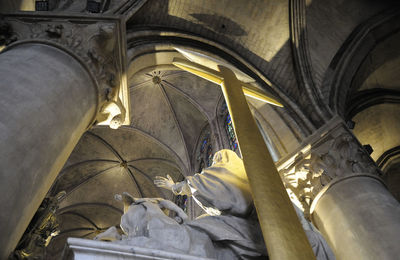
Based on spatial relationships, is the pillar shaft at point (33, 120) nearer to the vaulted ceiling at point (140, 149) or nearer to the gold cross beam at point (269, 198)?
the gold cross beam at point (269, 198)

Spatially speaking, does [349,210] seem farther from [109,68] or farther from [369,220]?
[109,68]

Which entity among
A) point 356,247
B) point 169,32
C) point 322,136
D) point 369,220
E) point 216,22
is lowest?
point 356,247

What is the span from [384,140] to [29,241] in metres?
8.21

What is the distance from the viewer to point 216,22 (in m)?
6.53

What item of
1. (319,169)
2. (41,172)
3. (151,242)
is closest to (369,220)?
(319,169)

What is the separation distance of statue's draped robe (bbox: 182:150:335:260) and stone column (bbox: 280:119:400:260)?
6.68ft

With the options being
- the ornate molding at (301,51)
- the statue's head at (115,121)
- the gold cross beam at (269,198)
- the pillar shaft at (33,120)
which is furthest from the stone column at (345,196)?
the pillar shaft at (33,120)

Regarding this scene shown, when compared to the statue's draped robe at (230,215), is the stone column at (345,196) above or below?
above

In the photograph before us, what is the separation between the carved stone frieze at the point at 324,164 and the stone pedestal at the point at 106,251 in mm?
3549

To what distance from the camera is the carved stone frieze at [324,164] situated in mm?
4242

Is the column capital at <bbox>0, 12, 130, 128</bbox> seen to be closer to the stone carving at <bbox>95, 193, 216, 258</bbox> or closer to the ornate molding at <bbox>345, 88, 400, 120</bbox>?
the stone carving at <bbox>95, 193, 216, 258</bbox>

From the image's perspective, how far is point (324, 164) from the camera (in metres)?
4.42

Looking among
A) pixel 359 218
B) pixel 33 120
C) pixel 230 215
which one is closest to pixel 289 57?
pixel 359 218

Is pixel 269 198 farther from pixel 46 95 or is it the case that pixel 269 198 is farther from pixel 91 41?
pixel 91 41
